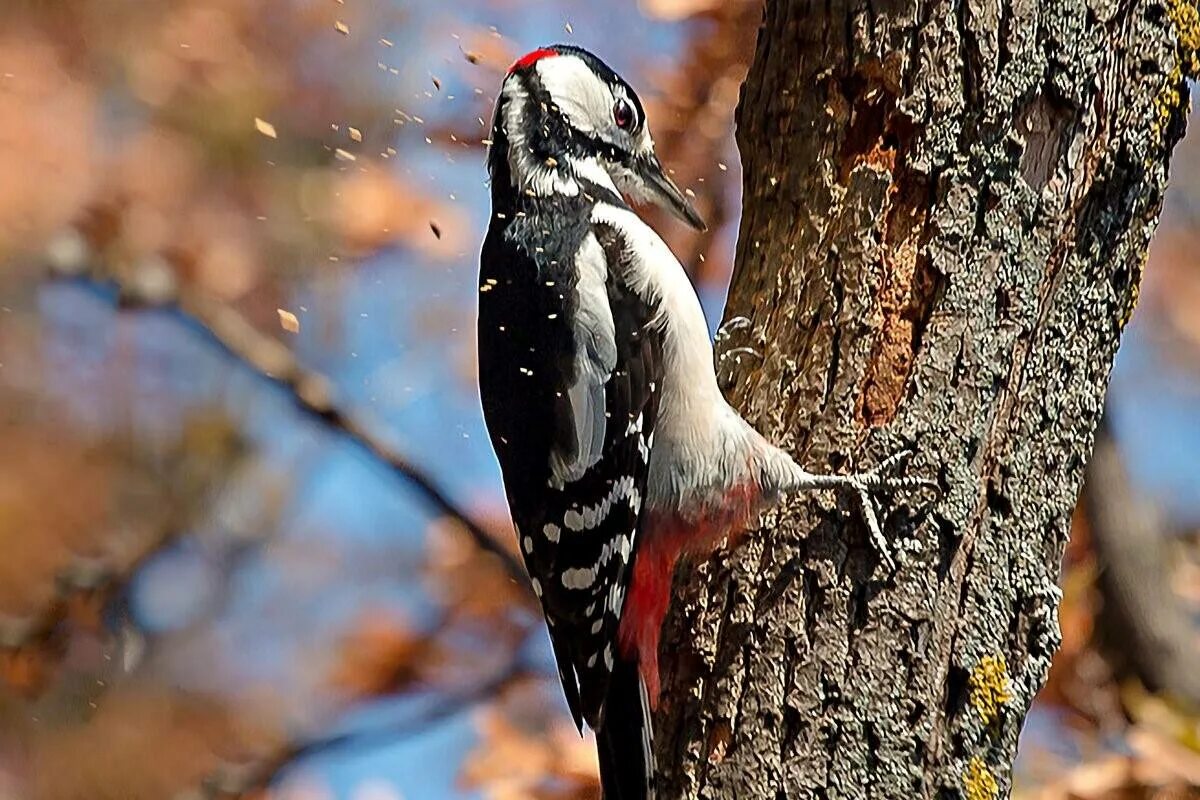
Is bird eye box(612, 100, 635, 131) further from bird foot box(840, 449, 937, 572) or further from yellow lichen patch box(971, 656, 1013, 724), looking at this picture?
yellow lichen patch box(971, 656, 1013, 724)

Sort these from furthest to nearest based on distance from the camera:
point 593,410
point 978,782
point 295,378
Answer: point 295,378
point 593,410
point 978,782

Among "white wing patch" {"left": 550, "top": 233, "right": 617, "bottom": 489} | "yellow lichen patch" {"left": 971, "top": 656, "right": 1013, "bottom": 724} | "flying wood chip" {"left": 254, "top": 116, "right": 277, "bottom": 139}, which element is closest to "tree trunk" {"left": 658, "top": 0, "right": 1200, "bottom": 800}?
"yellow lichen patch" {"left": 971, "top": 656, "right": 1013, "bottom": 724}

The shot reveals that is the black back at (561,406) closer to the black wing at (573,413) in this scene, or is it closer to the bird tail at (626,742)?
the black wing at (573,413)

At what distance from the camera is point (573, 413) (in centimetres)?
221

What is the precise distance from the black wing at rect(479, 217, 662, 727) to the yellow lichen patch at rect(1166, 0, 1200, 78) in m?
0.95

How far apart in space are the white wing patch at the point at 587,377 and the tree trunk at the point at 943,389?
351 millimetres

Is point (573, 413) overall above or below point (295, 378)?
below

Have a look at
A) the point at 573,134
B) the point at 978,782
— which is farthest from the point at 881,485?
the point at 573,134

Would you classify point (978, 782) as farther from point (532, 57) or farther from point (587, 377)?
point (532, 57)

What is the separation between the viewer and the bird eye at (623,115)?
7.95 feet

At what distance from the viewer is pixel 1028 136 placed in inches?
74.1

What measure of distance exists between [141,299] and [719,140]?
1.78 m

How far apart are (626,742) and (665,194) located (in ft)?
3.52

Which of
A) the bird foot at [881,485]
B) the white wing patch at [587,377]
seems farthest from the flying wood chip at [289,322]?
the bird foot at [881,485]
